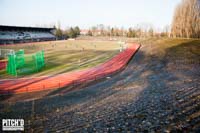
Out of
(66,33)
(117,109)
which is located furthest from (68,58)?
(66,33)

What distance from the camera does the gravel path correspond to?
12.8m

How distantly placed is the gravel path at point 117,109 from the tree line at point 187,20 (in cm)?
6244

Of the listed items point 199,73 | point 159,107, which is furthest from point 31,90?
point 199,73

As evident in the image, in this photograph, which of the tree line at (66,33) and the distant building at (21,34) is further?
the tree line at (66,33)

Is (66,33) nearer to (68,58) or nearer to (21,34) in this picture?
(21,34)

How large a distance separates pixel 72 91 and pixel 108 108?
21.1 feet

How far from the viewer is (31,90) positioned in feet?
72.0

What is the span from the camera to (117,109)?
51.9 feet

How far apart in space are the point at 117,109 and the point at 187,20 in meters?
75.4

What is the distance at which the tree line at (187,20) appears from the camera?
259 ft

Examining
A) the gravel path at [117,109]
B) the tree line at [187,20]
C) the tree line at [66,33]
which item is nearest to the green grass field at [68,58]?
the gravel path at [117,109]

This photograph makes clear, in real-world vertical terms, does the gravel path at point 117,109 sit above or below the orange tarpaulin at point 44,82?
below

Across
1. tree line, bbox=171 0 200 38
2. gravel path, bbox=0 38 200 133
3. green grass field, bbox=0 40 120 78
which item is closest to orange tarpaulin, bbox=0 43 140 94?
green grass field, bbox=0 40 120 78

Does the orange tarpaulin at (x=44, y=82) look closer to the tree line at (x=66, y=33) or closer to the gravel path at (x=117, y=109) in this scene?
the gravel path at (x=117, y=109)
